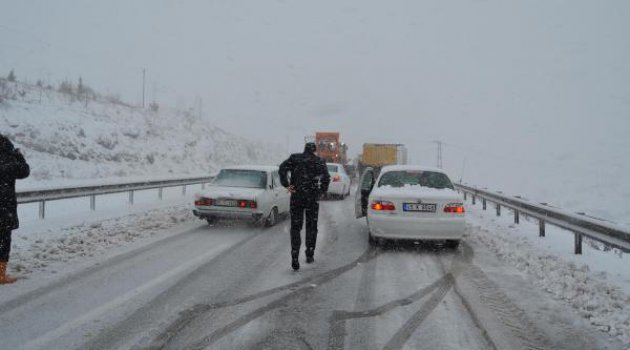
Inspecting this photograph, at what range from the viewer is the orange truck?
33875mm

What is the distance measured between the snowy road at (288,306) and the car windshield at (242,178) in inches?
136

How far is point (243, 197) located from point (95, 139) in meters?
20.7

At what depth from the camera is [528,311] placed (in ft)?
16.6

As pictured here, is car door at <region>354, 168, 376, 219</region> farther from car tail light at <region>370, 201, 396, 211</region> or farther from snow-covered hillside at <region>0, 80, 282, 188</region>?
snow-covered hillside at <region>0, 80, 282, 188</region>

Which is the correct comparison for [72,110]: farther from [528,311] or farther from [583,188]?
[583,188]

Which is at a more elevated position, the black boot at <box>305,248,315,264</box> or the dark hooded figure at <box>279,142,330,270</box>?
the dark hooded figure at <box>279,142,330,270</box>

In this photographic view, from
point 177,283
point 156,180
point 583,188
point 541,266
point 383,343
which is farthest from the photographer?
point 583,188

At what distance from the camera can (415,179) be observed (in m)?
9.16

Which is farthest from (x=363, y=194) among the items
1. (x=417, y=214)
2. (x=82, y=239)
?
(x=82, y=239)

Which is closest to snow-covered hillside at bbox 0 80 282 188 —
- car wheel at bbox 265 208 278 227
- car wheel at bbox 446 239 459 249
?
car wheel at bbox 265 208 278 227

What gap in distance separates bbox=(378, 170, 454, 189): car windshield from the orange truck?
24.2 metres

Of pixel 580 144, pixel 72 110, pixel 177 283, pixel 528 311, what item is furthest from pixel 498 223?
pixel 580 144

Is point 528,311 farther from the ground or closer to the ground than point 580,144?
closer to the ground

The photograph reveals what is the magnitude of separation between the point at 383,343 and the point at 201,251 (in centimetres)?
465
